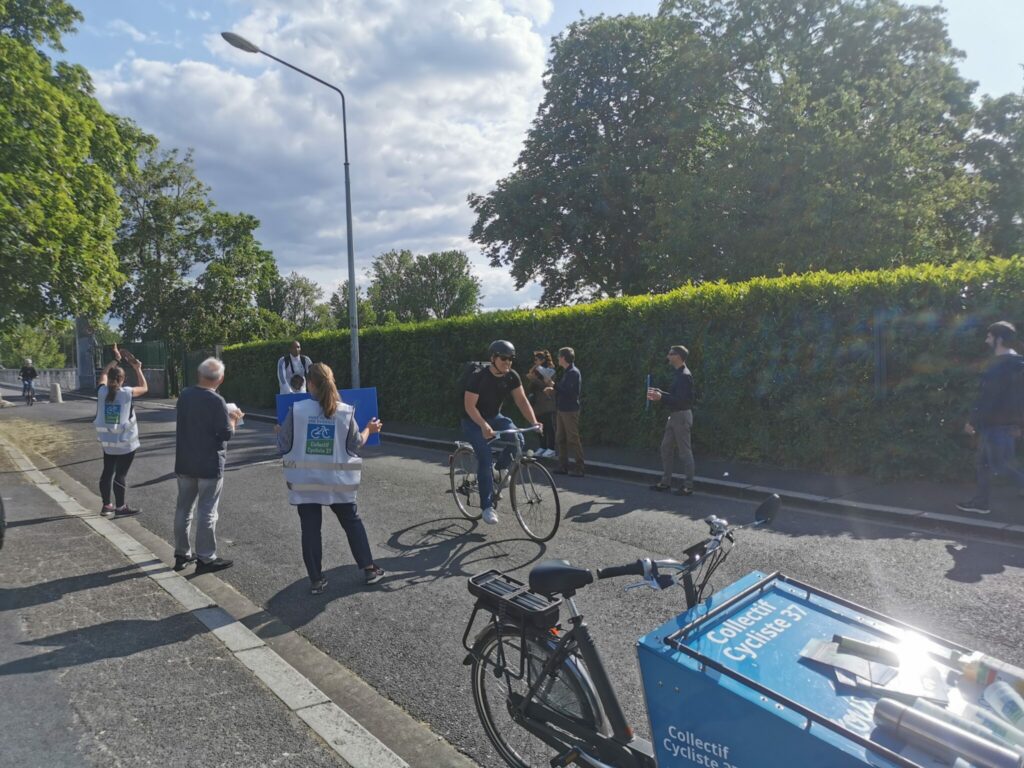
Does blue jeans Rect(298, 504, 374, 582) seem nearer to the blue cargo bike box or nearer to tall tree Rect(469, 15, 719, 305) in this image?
the blue cargo bike box

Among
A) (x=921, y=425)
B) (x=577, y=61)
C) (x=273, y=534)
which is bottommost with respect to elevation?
(x=273, y=534)

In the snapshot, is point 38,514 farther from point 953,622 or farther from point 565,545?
point 953,622

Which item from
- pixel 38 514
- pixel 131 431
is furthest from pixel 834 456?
pixel 38 514

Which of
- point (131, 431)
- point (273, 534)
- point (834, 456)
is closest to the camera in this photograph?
point (273, 534)

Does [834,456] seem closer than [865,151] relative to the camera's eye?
Yes

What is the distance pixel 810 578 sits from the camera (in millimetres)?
5238

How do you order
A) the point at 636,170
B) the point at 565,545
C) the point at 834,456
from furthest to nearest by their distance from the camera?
1. the point at 636,170
2. the point at 834,456
3. the point at 565,545

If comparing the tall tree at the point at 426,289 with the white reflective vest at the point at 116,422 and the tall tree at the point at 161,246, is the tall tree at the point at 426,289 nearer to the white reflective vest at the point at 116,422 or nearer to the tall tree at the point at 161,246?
the tall tree at the point at 161,246

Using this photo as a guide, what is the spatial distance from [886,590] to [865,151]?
17.5 metres

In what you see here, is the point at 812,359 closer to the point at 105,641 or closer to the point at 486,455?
the point at 486,455

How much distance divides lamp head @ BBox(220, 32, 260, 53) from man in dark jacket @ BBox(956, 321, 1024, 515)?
626 inches

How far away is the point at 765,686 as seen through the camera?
6.30 feet

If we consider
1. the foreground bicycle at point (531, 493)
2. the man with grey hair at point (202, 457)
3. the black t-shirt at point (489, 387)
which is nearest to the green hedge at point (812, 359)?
the foreground bicycle at point (531, 493)

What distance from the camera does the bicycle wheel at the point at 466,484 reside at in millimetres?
7438
